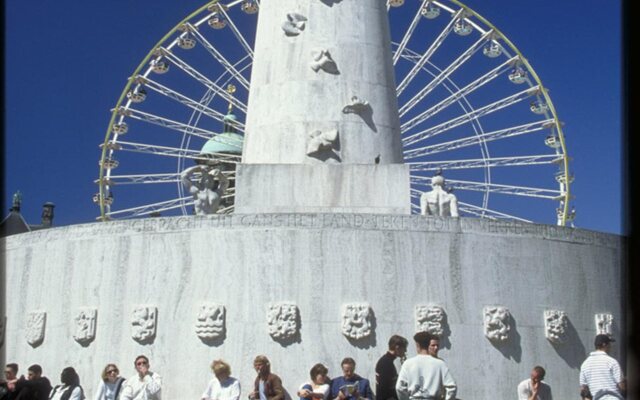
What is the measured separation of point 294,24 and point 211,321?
7999mm

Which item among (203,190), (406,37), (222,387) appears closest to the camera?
(222,387)

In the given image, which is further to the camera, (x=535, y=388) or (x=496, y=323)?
(x=496, y=323)

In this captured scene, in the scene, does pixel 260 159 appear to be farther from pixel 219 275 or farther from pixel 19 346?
pixel 19 346

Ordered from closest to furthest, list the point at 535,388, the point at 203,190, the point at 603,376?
the point at 603,376 → the point at 535,388 → the point at 203,190

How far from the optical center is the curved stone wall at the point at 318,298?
41.8ft

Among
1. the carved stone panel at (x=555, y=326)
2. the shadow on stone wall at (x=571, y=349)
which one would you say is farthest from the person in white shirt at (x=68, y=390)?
the shadow on stone wall at (x=571, y=349)

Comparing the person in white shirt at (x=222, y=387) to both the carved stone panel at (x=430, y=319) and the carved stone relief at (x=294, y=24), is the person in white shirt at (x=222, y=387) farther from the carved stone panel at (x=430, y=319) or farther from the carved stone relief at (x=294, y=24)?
the carved stone relief at (x=294, y=24)

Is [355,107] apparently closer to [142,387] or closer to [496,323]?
[496,323]

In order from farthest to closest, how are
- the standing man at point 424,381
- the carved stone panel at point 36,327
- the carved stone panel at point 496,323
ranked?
the carved stone panel at point 36,327, the carved stone panel at point 496,323, the standing man at point 424,381

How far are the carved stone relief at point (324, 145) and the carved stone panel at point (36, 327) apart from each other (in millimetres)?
6147

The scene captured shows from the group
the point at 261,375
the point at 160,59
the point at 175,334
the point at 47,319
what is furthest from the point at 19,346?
the point at 160,59

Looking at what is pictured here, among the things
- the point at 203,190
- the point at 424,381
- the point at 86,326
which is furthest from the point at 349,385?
the point at 203,190

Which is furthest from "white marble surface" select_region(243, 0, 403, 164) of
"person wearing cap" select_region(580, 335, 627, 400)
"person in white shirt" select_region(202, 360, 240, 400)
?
"person wearing cap" select_region(580, 335, 627, 400)

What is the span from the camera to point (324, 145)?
17.1 meters
